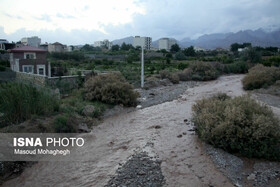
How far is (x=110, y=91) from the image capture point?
48.5 feet

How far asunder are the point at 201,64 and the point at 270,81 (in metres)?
11.6

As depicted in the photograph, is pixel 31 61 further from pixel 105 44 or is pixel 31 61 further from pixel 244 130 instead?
pixel 105 44

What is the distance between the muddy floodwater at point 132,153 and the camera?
6.63m

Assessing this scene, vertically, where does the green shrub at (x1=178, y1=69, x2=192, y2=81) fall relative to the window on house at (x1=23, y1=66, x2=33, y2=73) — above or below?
below

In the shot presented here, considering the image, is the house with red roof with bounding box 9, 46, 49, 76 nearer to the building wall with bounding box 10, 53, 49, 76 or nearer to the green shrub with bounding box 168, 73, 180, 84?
the building wall with bounding box 10, 53, 49, 76

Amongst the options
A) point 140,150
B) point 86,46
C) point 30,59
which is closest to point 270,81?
point 140,150

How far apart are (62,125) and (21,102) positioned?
5.91 feet

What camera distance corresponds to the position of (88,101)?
14.5 metres

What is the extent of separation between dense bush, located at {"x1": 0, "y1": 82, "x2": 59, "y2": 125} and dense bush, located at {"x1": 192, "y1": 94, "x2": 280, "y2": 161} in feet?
21.9

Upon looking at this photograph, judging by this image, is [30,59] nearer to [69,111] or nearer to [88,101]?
[88,101]

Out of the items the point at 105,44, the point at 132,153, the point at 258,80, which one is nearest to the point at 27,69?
the point at 132,153

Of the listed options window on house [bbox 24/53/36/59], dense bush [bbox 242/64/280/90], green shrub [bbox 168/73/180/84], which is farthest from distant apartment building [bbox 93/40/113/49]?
dense bush [bbox 242/64/280/90]

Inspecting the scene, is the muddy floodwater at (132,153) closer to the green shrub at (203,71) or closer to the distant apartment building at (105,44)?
the green shrub at (203,71)

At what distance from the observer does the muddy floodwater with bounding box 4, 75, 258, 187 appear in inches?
261
